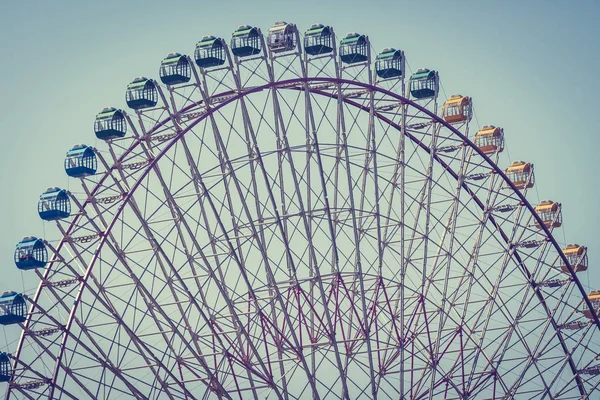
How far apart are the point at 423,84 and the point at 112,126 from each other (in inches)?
614

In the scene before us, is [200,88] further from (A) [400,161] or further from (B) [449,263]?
(B) [449,263]

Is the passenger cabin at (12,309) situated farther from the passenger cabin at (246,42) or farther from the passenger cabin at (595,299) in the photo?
the passenger cabin at (595,299)

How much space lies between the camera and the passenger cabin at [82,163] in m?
63.9

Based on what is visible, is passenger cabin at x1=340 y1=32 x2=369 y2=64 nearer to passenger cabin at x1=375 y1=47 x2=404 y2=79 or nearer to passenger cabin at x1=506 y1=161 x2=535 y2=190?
passenger cabin at x1=375 y1=47 x2=404 y2=79

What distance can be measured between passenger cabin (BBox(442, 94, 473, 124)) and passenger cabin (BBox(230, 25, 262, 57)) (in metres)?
12.1

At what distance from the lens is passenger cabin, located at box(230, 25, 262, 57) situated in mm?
65625

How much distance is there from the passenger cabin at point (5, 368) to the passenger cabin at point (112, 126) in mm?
10080

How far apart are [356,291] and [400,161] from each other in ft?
21.5

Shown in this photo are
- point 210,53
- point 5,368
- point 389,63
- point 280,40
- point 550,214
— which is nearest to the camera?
point 5,368

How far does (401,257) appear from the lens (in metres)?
70.6

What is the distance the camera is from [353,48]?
68438mm

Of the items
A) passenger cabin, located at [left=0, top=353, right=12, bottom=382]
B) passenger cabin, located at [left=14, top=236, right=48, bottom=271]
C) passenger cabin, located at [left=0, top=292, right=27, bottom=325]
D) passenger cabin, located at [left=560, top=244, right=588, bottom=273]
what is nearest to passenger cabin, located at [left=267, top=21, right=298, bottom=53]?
passenger cabin, located at [left=14, top=236, right=48, bottom=271]

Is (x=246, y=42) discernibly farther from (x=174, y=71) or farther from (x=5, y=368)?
(x=5, y=368)

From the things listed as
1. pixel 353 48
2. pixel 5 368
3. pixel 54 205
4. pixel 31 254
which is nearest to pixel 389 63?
pixel 353 48
